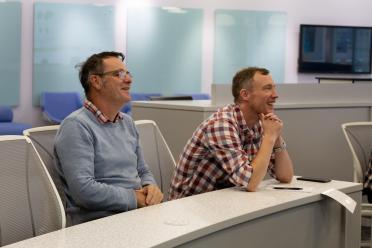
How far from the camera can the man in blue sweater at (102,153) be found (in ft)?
7.86

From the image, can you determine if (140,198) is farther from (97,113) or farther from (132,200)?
(97,113)

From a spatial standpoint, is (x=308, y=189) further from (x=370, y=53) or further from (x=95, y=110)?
(x=370, y=53)

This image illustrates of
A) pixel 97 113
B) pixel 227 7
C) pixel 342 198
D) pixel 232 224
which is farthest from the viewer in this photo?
pixel 227 7

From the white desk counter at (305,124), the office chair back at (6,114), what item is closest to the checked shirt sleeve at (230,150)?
the white desk counter at (305,124)

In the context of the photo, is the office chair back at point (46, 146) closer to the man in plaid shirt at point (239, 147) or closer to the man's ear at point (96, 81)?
the man's ear at point (96, 81)

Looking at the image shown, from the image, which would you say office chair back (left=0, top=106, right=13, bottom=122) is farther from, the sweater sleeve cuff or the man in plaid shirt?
the sweater sleeve cuff

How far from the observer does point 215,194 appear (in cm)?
241

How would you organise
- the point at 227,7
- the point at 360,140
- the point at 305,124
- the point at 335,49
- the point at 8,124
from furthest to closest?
the point at 335,49 < the point at 227,7 < the point at 8,124 < the point at 305,124 < the point at 360,140

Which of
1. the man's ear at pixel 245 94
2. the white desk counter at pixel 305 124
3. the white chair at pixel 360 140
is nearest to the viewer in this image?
the man's ear at pixel 245 94

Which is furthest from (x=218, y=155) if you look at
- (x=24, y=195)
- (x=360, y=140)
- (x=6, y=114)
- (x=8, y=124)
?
(x=6, y=114)

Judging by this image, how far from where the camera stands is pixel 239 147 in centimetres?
265

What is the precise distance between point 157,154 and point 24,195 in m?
0.97

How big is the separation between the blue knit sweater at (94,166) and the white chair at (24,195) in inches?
8.2

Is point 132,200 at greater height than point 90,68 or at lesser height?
lesser
